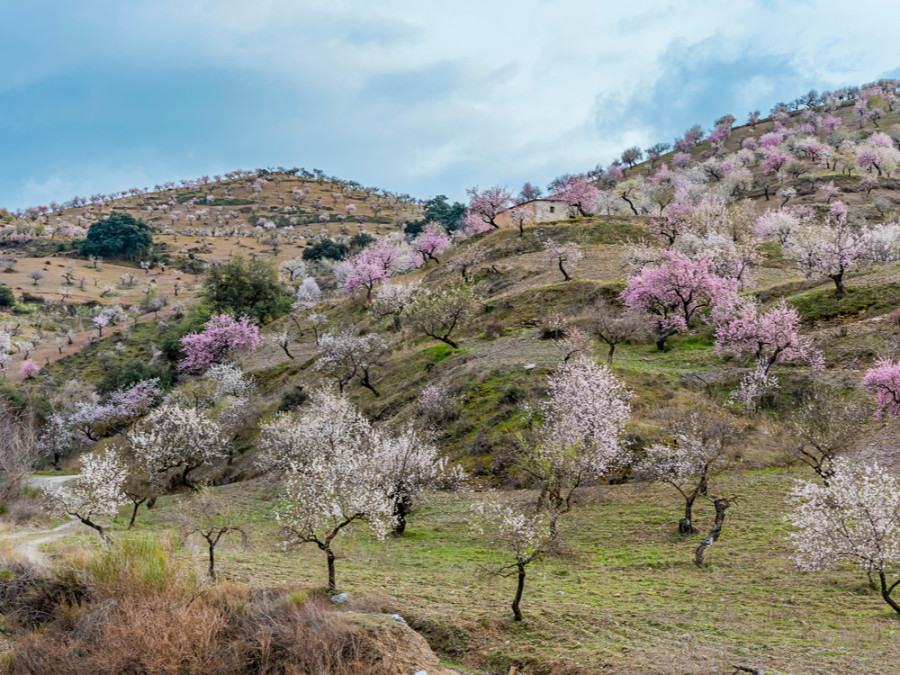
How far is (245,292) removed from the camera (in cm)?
7944

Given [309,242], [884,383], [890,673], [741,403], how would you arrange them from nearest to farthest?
[890,673]
[884,383]
[741,403]
[309,242]

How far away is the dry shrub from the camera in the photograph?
11070 millimetres

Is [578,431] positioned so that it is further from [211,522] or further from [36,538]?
[36,538]

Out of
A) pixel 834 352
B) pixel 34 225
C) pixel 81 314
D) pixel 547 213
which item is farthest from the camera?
pixel 34 225

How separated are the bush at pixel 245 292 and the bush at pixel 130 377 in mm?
13112

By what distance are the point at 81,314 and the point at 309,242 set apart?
257ft

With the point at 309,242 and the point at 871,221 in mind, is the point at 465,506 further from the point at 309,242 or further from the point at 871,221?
the point at 309,242

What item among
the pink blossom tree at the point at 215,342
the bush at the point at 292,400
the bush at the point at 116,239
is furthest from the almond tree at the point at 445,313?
the bush at the point at 116,239

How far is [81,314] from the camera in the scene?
108 m

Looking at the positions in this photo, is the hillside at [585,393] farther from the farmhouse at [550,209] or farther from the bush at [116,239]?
the bush at [116,239]

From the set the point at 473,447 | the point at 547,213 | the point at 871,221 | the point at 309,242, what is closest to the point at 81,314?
the point at 309,242

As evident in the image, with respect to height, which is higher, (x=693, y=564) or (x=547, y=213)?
(x=547, y=213)

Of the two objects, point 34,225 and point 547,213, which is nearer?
point 547,213

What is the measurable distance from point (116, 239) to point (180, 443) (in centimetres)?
13206
